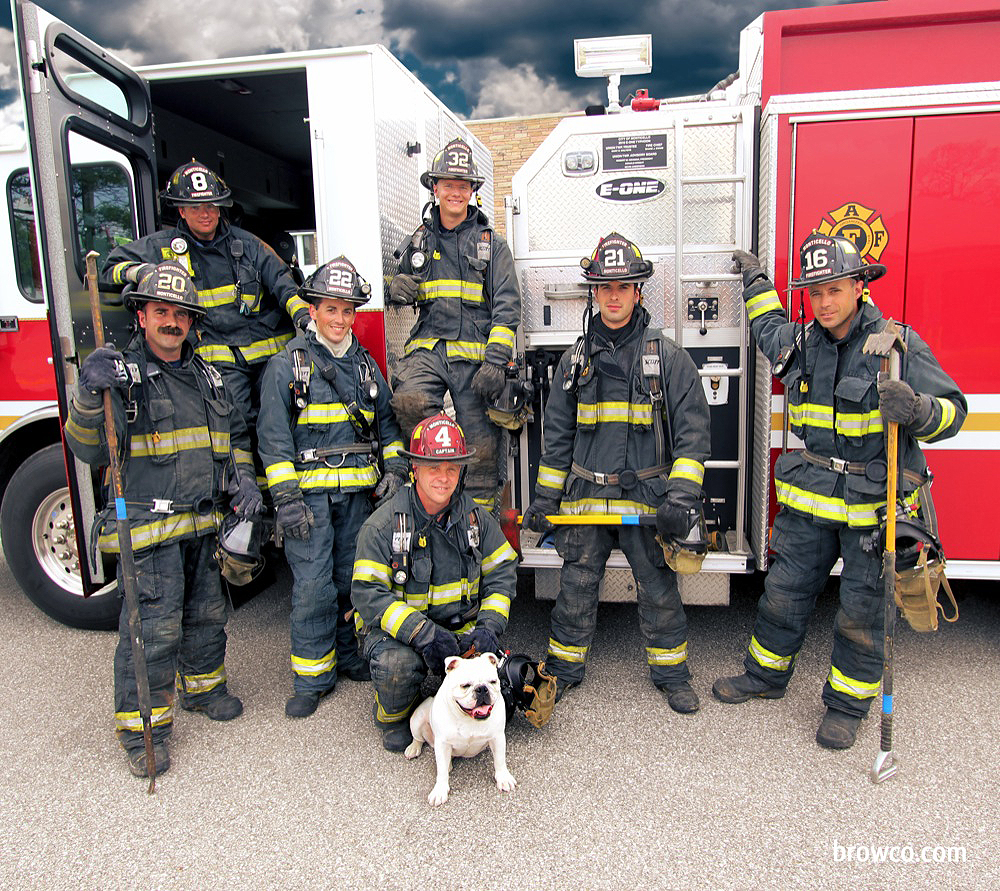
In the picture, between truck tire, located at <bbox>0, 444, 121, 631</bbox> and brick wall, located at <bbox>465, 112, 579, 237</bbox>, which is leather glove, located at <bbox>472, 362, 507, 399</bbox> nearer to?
truck tire, located at <bbox>0, 444, 121, 631</bbox>

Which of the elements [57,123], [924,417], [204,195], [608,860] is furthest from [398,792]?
[57,123]

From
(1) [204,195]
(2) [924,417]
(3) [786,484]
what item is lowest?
(3) [786,484]

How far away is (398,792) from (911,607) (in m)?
2.32

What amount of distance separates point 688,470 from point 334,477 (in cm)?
170

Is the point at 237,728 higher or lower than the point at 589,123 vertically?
lower

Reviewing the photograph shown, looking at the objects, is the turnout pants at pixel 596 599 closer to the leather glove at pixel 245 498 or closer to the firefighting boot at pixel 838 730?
the firefighting boot at pixel 838 730

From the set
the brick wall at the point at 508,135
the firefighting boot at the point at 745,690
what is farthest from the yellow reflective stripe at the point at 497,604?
the brick wall at the point at 508,135

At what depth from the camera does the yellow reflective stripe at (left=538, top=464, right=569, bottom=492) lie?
3832 millimetres

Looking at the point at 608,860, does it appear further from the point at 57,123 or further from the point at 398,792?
the point at 57,123

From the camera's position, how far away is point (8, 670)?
4.30 meters

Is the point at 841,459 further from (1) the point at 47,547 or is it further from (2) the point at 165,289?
(1) the point at 47,547

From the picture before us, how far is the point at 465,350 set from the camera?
4102mm

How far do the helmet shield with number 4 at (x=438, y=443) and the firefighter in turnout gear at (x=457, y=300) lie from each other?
607 millimetres

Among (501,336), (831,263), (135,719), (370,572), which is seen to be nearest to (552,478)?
(501,336)
